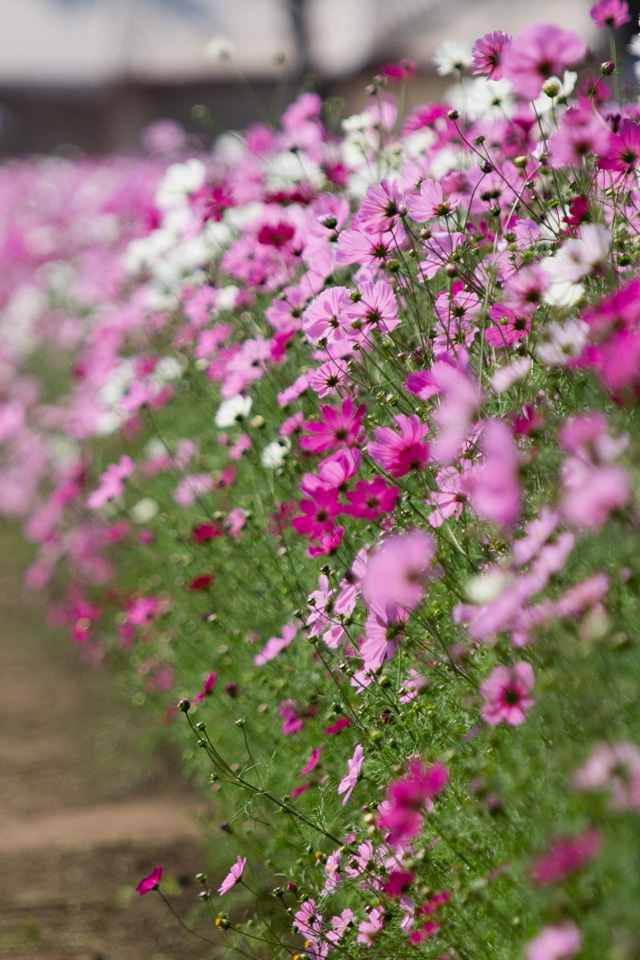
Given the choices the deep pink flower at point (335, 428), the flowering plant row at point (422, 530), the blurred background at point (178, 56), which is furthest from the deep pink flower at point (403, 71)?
the blurred background at point (178, 56)

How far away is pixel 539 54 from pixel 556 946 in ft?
3.71

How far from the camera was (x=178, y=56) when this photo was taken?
52.9ft

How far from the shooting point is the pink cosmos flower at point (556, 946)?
2.72 ft

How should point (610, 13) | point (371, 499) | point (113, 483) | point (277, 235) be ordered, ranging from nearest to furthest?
point (371, 499), point (610, 13), point (277, 235), point (113, 483)

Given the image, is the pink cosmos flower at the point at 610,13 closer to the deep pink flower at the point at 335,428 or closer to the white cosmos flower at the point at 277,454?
the deep pink flower at the point at 335,428

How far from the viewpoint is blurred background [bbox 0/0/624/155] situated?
11211mm

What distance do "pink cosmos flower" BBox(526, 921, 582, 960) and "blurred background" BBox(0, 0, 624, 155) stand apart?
9.42 m

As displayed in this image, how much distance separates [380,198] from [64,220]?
6.85 meters

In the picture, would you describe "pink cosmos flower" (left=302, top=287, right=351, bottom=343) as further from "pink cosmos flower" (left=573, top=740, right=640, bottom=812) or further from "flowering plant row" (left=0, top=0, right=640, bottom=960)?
"pink cosmos flower" (left=573, top=740, right=640, bottom=812)

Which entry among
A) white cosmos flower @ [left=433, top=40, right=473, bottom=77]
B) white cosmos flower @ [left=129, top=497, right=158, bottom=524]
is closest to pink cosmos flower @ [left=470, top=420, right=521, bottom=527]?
white cosmos flower @ [left=433, top=40, right=473, bottom=77]

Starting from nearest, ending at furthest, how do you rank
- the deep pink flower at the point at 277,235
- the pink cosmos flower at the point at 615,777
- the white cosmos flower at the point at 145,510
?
1. the pink cosmos flower at the point at 615,777
2. the deep pink flower at the point at 277,235
3. the white cosmos flower at the point at 145,510

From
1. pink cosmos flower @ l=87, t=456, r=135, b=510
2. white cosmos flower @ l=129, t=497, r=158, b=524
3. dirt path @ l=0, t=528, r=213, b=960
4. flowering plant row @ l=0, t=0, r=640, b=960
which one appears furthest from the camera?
white cosmos flower @ l=129, t=497, r=158, b=524

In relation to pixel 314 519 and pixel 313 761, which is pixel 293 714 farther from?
pixel 314 519

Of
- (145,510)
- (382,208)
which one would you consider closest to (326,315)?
(382,208)
